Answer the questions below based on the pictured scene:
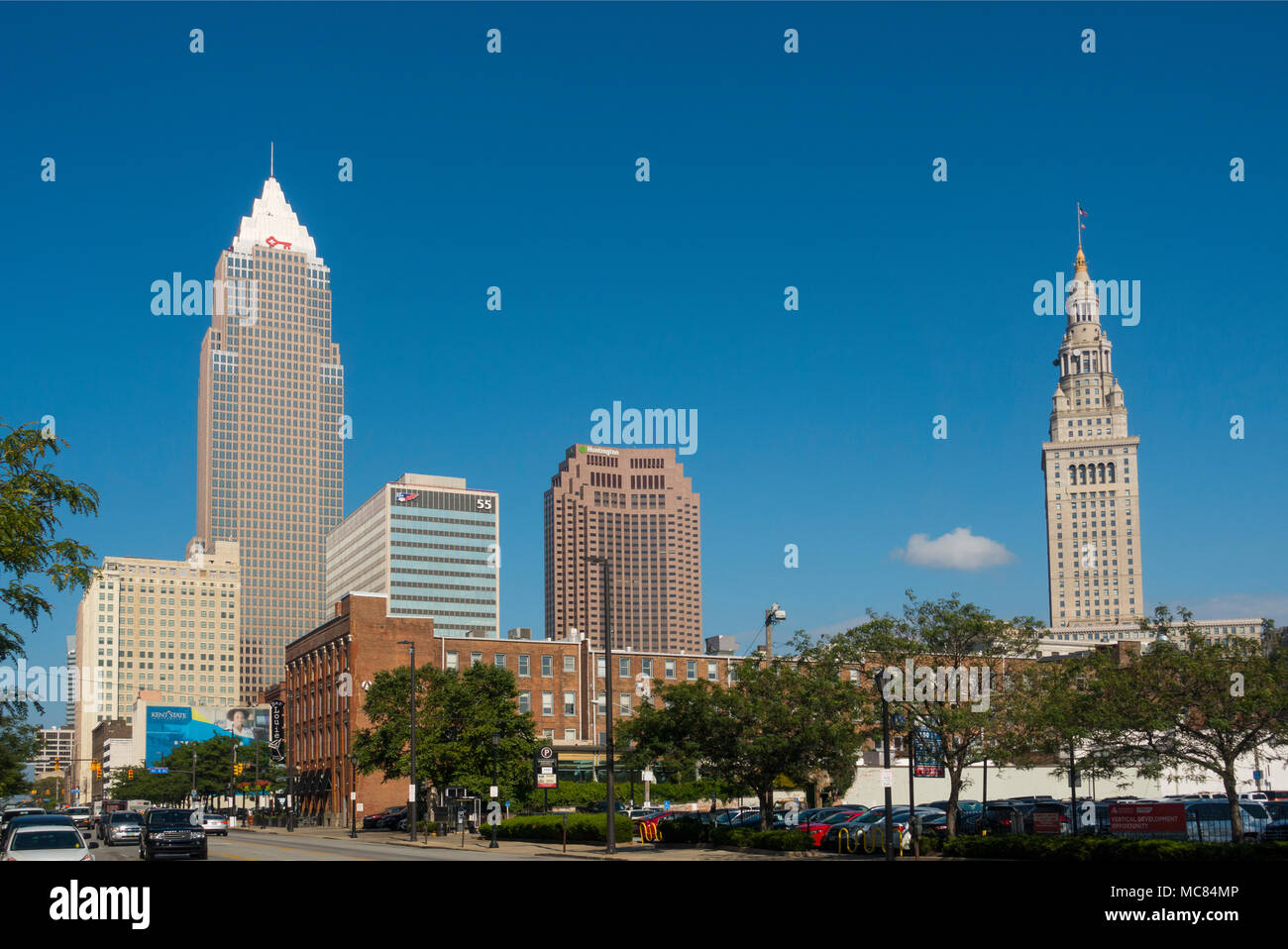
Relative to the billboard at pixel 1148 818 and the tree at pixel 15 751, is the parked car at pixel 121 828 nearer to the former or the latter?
the tree at pixel 15 751

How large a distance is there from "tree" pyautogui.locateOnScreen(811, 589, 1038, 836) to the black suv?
24375 millimetres

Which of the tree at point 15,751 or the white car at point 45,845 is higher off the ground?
the white car at point 45,845

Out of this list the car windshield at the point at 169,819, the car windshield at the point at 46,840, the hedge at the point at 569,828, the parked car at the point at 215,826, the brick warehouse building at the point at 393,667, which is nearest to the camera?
the car windshield at the point at 46,840

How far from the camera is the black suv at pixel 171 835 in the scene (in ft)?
137

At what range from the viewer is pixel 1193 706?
127 ft

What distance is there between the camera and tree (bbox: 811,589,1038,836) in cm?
4691

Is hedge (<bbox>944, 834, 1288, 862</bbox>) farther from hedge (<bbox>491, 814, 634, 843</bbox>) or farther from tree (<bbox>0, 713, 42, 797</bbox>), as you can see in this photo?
tree (<bbox>0, 713, 42, 797</bbox>)

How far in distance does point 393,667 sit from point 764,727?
53712 millimetres

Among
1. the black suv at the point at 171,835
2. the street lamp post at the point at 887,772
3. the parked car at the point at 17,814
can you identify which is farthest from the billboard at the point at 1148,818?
the parked car at the point at 17,814

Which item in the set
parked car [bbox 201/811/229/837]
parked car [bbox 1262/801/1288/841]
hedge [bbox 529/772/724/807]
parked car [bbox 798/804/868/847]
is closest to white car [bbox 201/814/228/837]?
parked car [bbox 201/811/229/837]

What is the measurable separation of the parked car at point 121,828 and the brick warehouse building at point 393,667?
25697 millimetres
